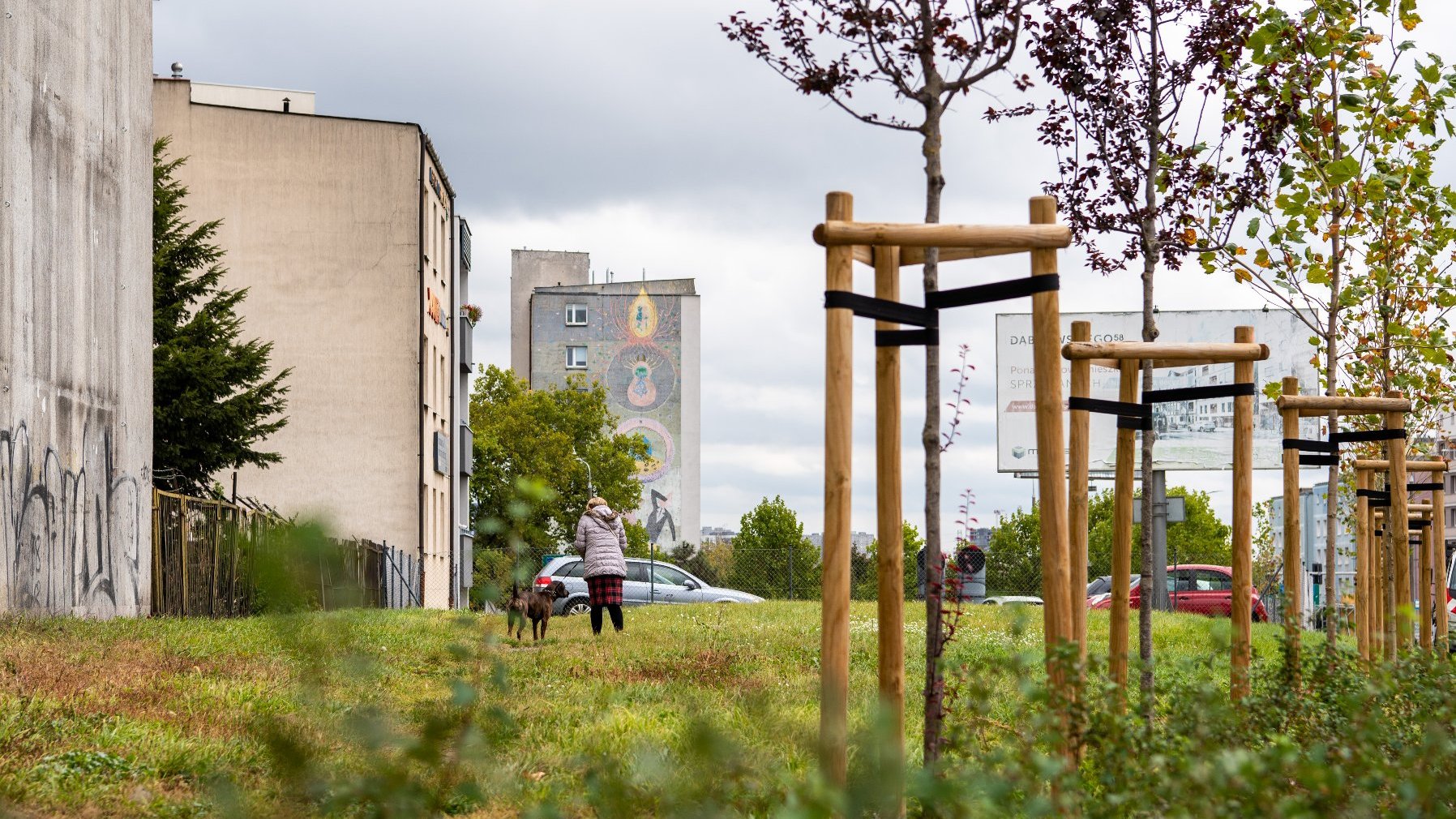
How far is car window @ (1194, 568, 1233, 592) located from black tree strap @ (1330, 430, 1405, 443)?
2382cm

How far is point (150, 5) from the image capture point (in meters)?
20.8

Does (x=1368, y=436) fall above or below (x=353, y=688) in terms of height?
above

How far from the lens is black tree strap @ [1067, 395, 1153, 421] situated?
6.88m

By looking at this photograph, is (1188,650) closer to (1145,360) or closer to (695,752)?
(1145,360)

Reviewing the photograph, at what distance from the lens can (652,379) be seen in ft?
307

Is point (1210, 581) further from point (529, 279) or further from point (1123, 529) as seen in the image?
point (529, 279)

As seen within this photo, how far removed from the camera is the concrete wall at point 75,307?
15.6m

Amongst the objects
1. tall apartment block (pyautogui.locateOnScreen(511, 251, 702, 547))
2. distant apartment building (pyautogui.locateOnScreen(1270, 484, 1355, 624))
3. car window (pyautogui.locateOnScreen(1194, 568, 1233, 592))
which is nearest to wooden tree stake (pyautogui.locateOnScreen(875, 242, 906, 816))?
distant apartment building (pyautogui.locateOnScreen(1270, 484, 1355, 624))

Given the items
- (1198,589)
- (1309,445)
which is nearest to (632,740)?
(1309,445)

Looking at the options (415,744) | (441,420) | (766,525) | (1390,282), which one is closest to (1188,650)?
(1390,282)

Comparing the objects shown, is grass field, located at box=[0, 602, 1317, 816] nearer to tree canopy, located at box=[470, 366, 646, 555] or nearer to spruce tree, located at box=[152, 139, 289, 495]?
spruce tree, located at box=[152, 139, 289, 495]

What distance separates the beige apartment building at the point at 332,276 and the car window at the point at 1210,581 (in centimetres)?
1693

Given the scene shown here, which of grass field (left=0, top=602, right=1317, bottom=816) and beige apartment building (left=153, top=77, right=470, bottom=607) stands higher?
beige apartment building (left=153, top=77, right=470, bottom=607)

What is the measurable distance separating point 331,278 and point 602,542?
899 inches
